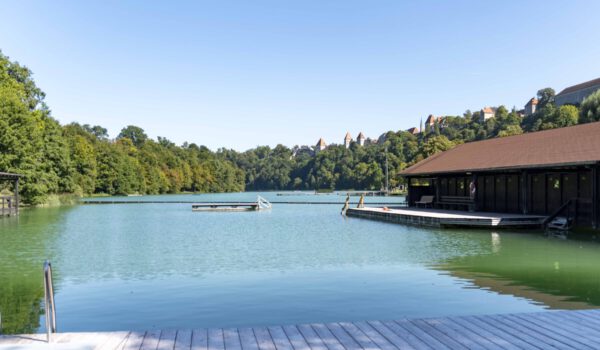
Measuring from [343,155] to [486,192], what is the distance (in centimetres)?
11785

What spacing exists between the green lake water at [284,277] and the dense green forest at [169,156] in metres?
26.3

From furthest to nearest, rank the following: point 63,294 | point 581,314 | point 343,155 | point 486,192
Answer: point 343,155 → point 486,192 → point 63,294 → point 581,314

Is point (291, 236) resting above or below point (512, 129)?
below

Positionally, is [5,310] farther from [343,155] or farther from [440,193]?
[343,155]

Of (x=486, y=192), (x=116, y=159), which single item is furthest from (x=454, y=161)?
(x=116, y=159)

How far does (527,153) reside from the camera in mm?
25000

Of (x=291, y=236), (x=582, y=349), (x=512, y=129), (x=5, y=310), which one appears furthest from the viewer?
(x=512, y=129)

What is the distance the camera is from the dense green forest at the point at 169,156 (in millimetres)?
44812

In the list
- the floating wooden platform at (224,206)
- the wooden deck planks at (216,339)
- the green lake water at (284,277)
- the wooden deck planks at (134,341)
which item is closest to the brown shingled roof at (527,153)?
the green lake water at (284,277)

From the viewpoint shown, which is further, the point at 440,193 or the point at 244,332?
the point at 440,193

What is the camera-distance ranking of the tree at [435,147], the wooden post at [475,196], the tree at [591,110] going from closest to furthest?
the wooden post at [475,196], the tree at [591,110], the tree at [435,147]

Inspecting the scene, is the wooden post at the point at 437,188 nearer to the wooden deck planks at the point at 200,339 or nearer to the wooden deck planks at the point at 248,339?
the wooden deck planks at the point at 248,339

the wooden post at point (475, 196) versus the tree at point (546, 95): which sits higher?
the tree at point (546, 95)

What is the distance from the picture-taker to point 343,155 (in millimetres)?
146875
